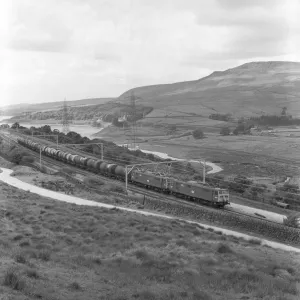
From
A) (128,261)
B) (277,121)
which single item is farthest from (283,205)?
(277,121)

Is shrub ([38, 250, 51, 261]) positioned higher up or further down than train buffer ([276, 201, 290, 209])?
higher up

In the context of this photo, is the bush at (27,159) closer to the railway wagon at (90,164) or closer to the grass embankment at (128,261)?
the railway wagon at (90,164)

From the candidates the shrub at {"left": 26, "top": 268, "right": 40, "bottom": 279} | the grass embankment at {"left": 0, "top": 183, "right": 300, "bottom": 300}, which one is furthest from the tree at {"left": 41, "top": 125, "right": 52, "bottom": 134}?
the shrub at {"left": 26, "top": 268, "right": 40, "bottom": 279}

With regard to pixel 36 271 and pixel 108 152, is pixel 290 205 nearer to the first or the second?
pixel 36 271

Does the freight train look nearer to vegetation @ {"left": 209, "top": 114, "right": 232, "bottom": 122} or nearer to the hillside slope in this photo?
the hillside slope

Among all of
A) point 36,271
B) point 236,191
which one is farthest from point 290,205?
point 36,271

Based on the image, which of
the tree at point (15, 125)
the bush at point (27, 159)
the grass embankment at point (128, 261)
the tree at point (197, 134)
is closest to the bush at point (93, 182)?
the bush at point (27, 159)
